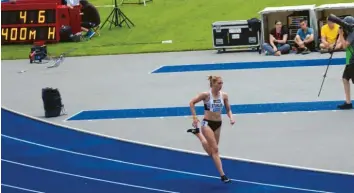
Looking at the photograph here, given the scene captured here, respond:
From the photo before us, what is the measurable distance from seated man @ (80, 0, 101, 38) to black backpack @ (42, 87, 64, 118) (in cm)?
1193

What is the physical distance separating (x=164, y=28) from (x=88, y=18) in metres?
2.77

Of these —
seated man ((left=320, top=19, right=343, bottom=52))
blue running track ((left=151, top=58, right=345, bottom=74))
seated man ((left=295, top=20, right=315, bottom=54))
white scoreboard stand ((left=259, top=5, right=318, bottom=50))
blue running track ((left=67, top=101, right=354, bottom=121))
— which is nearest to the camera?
blue running track ((left=67, top=101, right=354, bottom=121))

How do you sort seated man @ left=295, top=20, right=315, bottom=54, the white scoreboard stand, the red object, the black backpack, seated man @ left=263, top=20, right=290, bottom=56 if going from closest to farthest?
the black backpack → seated man @ left=295, top=20, right=315, bottom=54 → seated man @ left=263, top=20, right=290, bottom=56 → the white scoreboard stand → the red object

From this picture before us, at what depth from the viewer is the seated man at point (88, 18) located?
29938mm

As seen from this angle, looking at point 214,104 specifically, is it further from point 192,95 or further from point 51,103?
point 192,95

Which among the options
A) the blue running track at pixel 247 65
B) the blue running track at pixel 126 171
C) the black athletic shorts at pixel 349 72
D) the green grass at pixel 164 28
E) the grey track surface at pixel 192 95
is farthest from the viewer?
the green grass at pixel 164 28

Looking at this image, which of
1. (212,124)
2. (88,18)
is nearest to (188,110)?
(212,124)

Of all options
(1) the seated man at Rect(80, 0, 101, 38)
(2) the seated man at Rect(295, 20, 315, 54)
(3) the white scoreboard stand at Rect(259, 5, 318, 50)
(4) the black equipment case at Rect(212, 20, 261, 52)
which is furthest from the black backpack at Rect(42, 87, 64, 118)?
(1) the seated man at Rect(80, 0, 101, 38)

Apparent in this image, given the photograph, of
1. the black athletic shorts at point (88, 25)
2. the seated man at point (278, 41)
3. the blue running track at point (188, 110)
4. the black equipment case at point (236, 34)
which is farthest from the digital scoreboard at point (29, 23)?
the blue running track at point (188, 110)

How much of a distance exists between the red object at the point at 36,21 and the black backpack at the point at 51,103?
37.2ft

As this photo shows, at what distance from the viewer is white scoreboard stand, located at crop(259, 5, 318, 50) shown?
24500mm

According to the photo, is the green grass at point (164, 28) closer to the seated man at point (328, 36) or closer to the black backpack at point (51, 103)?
the seated man at point (328, 36)

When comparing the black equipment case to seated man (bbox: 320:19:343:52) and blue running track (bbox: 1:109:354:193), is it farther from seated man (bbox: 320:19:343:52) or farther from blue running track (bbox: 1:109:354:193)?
blue running track (bbox: 1:109:354:193)

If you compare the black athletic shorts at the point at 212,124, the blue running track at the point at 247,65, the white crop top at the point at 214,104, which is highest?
the white crop top at the point at 214,104
